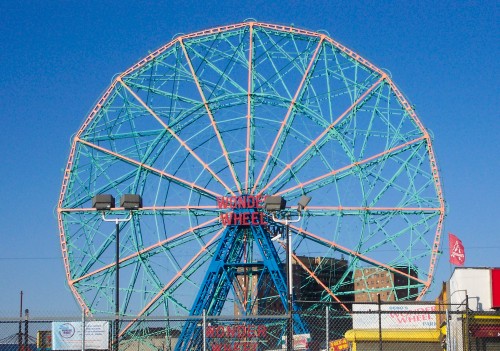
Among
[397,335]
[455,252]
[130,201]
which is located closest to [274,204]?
[130,201]

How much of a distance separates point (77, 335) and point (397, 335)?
1049 centimetres

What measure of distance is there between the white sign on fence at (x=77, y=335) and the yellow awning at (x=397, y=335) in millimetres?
9436

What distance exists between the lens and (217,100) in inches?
Result: 1891

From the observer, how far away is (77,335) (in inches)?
1091

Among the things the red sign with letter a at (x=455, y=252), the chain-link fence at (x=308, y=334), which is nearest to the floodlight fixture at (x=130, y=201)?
the chain-link fence at (x=308, y=334)

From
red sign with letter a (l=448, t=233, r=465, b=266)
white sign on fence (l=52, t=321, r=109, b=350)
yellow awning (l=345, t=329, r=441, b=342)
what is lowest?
white sign on fence (l=52, t=321, r=109, b=350)

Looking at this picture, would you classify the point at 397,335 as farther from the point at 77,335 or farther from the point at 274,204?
the point at 77,335

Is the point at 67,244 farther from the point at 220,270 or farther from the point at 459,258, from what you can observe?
the point at 459,258

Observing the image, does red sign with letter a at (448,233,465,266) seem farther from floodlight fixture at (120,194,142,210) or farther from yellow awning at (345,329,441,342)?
floodlight fixture at (120,194,142,210)

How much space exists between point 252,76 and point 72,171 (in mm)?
8717

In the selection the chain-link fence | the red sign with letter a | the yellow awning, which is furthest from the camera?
the red sign with letter a

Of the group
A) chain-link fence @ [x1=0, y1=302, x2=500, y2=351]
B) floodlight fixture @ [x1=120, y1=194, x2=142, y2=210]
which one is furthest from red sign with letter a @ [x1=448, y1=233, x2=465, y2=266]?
floodlight fixture @ [x1=120, y1=194, x2=142, y2=210]

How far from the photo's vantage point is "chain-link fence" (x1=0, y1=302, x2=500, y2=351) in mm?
26125

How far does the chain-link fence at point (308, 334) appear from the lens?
26.1 m
